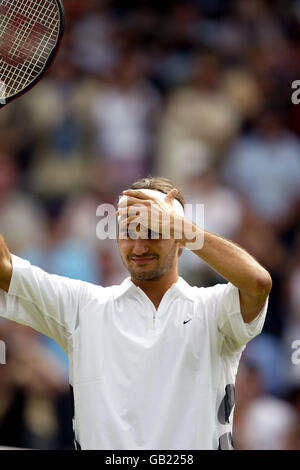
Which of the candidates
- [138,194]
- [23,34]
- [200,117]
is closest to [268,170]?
[200,117]

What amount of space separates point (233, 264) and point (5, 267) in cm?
97

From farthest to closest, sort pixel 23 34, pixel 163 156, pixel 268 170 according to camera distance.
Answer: pixel 163 156
pixel 268 170
pixel 23 34

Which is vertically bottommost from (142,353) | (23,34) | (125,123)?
(142,353)

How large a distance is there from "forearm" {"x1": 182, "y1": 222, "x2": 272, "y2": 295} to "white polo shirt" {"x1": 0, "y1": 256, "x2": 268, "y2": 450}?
124 millimetres

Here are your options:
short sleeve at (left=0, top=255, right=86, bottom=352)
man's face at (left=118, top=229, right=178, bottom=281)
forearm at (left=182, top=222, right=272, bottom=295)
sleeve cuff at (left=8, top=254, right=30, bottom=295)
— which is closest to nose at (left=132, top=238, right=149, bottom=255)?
man's face at (left=118, top=229, right=178, bottom=281)

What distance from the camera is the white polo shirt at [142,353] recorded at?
3934mm

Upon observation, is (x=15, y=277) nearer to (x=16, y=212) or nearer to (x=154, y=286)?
(x=154, y=286)

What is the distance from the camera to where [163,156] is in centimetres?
831

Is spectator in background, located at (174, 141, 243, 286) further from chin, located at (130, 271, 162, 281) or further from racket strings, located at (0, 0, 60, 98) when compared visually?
chin, located at (130, 271, 162, 281)

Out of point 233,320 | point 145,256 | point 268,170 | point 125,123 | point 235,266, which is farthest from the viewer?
point 125,123

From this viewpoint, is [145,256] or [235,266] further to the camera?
[145,256]

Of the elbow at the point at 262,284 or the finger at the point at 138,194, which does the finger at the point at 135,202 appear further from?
the elbow at the point at 262,284

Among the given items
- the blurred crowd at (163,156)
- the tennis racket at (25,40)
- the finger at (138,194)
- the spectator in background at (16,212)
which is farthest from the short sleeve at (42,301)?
the spectator in background at (16,212)

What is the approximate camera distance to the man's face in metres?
4.09
